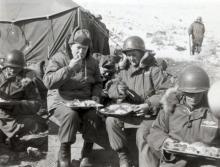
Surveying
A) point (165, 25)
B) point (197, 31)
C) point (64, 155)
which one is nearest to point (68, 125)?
point (64, 155)

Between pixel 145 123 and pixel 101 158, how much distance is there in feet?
3.05

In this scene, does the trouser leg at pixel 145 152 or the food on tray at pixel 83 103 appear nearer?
the trouser leg at pixel 145 152

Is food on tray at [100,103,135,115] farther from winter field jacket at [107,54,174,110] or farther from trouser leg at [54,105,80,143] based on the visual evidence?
trouser leg at [54,105,80,143]

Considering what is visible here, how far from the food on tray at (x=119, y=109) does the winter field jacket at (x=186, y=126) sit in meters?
0.86

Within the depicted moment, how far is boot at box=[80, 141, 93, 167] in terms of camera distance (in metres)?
5.56

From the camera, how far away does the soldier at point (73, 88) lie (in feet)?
17.2

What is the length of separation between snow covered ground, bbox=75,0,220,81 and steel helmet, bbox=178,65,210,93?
1065 centimetres

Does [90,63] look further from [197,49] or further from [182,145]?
[197,49]

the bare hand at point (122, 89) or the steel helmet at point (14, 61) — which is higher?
the steel helmet at point (14, 61)

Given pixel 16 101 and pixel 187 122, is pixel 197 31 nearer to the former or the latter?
pixel 16 101

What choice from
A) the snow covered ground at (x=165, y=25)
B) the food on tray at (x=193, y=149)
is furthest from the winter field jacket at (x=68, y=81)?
the snow covered ground at (x=165, y=25)

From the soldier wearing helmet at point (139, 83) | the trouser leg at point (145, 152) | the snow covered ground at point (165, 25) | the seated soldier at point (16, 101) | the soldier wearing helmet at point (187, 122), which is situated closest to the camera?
the soldier wearing helmet at point (187, 122)

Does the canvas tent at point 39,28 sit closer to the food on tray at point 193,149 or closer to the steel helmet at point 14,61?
the steel helmet at point 14,61

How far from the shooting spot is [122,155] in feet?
17.1
